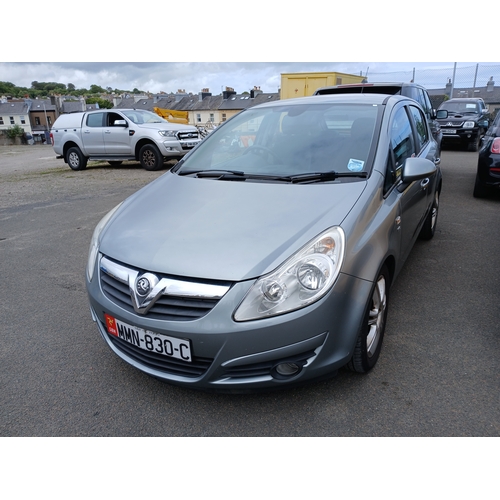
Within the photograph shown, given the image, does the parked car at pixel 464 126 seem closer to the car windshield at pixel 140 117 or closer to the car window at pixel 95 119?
the car windshield at pixel 140 117

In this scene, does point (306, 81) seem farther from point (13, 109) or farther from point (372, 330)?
point (13, 109)

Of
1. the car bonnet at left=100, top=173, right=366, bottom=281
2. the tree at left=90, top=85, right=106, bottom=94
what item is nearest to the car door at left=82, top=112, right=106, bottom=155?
the car bonnet at left=100, top=173, right=366, bottom=281

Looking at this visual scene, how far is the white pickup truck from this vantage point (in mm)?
11531

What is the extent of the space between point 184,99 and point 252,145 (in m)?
Result: 71.9

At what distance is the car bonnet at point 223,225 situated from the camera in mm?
2049

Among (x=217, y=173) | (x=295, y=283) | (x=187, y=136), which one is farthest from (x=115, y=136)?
(x=295, y=283)

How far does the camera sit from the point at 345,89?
25.1ft

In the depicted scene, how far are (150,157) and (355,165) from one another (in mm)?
10003

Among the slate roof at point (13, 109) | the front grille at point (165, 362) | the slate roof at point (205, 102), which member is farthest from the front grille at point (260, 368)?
the slate roof at point (13, 109)

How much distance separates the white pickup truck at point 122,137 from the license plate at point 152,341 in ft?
32.3

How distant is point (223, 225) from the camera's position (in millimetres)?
2324

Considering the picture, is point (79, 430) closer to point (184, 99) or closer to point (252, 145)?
point (252, 145)

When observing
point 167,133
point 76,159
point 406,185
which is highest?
point 406,185

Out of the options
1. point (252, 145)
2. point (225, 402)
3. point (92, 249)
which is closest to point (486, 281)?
point (252, 145)
